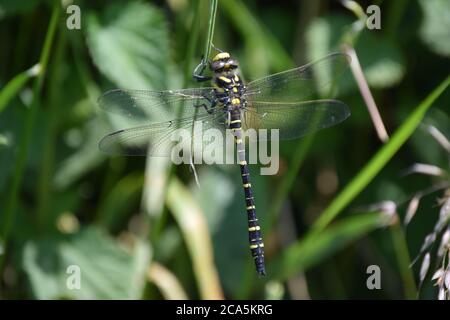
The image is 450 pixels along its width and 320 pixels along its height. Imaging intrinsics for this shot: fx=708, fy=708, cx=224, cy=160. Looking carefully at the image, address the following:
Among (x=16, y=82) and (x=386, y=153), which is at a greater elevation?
(x=16, y=82)

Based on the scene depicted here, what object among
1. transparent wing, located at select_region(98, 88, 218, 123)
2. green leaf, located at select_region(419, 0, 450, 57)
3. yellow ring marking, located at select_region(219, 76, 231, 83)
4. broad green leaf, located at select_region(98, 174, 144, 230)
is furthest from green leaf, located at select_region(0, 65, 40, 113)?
green leaf, located at select_region(419, 0, 450, 57)

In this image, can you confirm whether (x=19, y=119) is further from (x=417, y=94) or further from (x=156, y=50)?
(x=417, y=94)

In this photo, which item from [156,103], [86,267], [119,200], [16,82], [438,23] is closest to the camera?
[16,82]

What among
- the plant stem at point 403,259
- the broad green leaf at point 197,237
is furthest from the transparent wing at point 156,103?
the plant stem at point 403,259

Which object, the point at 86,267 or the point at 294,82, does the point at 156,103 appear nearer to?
the point at 294,82

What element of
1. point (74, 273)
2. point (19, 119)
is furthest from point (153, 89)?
point (74, 273)

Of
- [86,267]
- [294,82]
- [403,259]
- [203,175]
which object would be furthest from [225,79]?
[403,259]

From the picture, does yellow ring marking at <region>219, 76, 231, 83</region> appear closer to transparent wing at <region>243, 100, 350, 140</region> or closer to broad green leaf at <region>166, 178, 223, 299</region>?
transparent wing at <region>243, 100, 350, 140</region>
